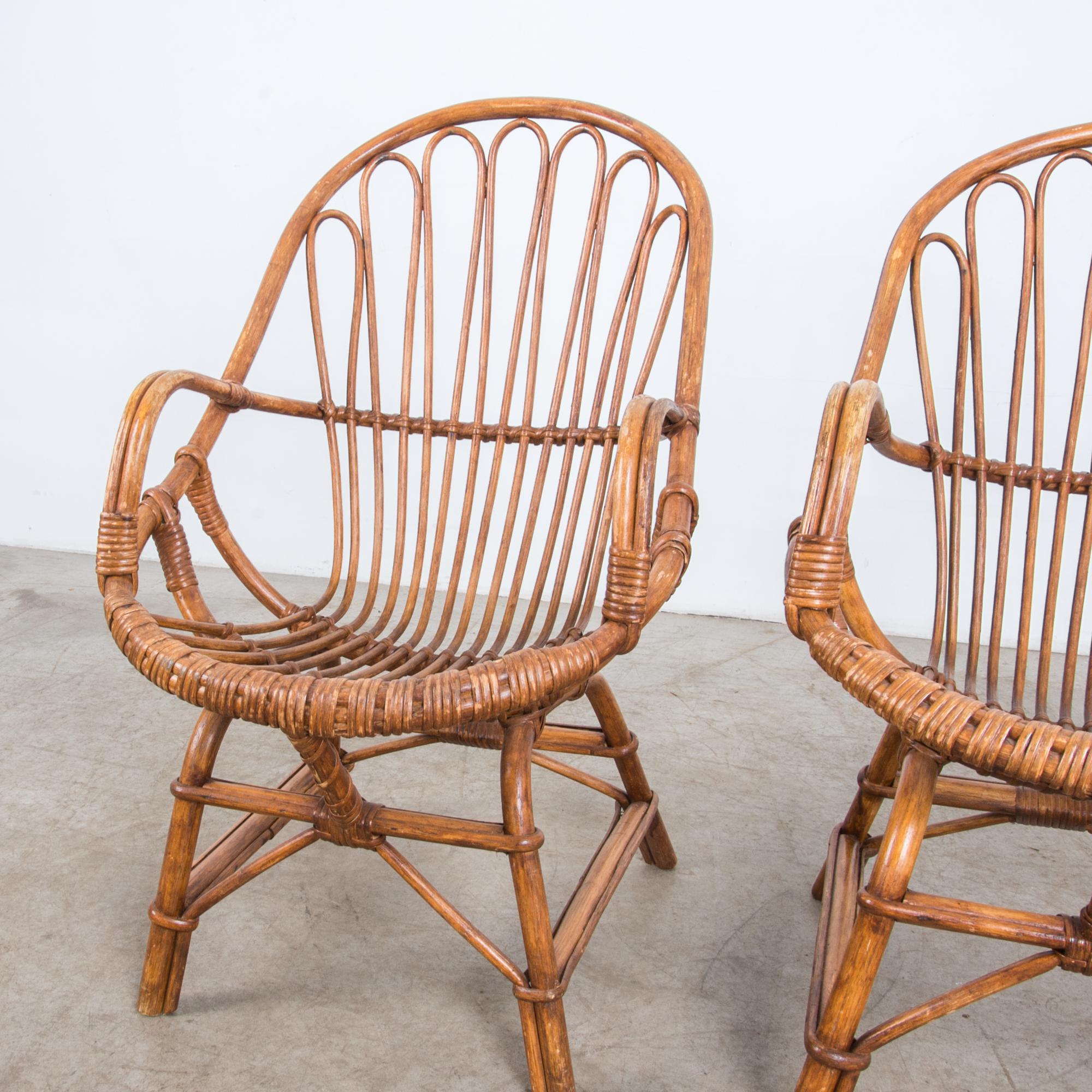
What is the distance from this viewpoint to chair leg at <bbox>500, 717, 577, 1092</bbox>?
1118mm

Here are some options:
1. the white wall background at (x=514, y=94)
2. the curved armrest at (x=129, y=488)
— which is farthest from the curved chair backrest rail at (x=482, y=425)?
the white wall background at (x=514, y=94)

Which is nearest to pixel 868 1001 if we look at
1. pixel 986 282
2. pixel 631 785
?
pixel 631 785

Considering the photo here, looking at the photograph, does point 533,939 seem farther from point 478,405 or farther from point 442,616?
point 478,405

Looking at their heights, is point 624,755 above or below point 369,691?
Answer: below

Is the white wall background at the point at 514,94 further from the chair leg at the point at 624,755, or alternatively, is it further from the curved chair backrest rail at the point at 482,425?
the chair leg at the point at 624,755

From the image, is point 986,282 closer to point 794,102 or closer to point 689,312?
point 794,102

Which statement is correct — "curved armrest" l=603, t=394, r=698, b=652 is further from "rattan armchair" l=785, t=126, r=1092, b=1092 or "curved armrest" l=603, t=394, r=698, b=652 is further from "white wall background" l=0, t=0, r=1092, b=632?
"white wall background" l=0, t=0, r=1092, b=632

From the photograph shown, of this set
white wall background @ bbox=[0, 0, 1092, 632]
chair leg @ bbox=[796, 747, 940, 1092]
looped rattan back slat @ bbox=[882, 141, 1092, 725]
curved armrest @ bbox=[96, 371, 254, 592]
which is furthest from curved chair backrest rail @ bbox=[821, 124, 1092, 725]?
white wall background @ bbox=[0, 0, 1092, 632]

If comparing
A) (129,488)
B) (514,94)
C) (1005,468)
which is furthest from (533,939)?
(514,94)

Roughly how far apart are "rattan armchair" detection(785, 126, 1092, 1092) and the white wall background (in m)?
1.19

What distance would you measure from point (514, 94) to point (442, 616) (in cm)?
165

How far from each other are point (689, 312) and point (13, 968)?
1.16m

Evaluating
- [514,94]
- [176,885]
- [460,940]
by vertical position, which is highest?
[514,94]

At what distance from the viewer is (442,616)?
1450 millimetres
